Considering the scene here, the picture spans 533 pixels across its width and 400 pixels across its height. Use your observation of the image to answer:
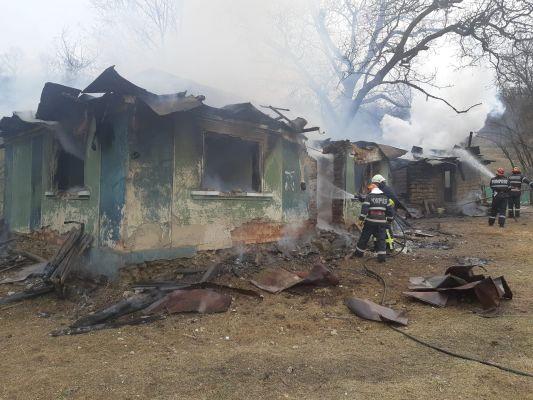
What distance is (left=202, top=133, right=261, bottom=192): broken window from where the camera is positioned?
764 cm

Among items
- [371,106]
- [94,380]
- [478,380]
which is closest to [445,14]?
[371,106]

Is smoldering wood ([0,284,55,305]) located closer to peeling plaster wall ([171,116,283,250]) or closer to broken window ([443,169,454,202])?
peeling plaster wall ([171,116,283,250])

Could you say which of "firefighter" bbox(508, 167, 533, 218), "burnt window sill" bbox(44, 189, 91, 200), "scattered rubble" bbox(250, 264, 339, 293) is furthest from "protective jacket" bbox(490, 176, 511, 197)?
"burnt window sill" bbox(44, 189, 91, 200)

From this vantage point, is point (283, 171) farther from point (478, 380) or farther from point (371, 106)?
point (371, 106)

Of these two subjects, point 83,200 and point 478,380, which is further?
point 83,200

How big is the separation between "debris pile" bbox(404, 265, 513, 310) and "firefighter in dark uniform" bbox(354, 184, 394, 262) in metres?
2.22

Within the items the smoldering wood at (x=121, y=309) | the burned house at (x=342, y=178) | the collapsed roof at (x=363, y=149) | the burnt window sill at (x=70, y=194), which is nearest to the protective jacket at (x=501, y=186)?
the collapsed roof at (x=363, y=149)

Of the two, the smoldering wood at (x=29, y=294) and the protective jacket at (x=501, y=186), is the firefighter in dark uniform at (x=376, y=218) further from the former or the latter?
the protective jacket at (x=501, y=186)

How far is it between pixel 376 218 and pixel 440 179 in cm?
1228

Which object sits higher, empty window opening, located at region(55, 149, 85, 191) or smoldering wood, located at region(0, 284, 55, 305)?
empty window opening, located at region(55, 149, 85, 191)

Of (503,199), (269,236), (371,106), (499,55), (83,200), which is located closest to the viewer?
(83,200)

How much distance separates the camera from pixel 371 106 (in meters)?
27.5

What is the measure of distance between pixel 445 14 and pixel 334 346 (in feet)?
53.4

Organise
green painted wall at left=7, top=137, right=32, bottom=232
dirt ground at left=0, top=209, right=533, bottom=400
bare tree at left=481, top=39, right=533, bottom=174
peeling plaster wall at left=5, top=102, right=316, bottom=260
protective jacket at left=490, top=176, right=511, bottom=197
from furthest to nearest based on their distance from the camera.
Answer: bare tree at left=481, top=39, right=533, bottom=174
protective jacket at left=490, top=176, right=511, bottom=197
green painted wall at left=7, top=137, right=32, bottom=232
peeling plaster wall at left=5, top=102, right=316, bottom=260
dirt ground at left=0, top=209, right=533, bottom=400
